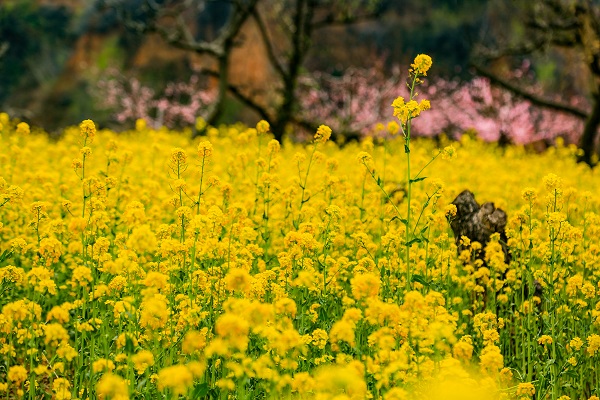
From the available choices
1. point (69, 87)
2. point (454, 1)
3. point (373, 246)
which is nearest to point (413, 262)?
point (373, 246)

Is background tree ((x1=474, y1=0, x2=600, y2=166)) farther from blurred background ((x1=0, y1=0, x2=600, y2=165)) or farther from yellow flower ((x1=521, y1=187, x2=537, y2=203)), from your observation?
yellow flower ((x1=521, y1=187, x2=537, y2=203))

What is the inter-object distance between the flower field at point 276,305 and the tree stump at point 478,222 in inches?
9.8

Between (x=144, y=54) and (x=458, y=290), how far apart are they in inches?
916

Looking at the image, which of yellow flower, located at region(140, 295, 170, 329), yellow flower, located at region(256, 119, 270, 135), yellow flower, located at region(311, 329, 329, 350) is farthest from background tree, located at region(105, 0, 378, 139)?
yellow flower, located at region(140, 295, 170, 329)

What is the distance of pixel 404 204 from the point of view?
838 cm

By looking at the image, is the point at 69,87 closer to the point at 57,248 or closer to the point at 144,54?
the point at 144,54

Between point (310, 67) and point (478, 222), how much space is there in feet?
75.3

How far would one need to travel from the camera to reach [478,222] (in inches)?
255

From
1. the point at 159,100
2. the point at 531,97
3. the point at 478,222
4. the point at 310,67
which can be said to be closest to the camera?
the point at 478,222

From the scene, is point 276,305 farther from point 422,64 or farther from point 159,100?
point 159,100

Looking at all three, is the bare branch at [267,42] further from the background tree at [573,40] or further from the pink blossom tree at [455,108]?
the pink blossom tree at [455,108]

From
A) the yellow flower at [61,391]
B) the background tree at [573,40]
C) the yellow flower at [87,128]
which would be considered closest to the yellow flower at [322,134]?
the yellow flower at [87,128]

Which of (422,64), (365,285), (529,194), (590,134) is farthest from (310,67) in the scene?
(365,285)

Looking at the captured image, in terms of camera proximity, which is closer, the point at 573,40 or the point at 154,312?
the point at 154,312
